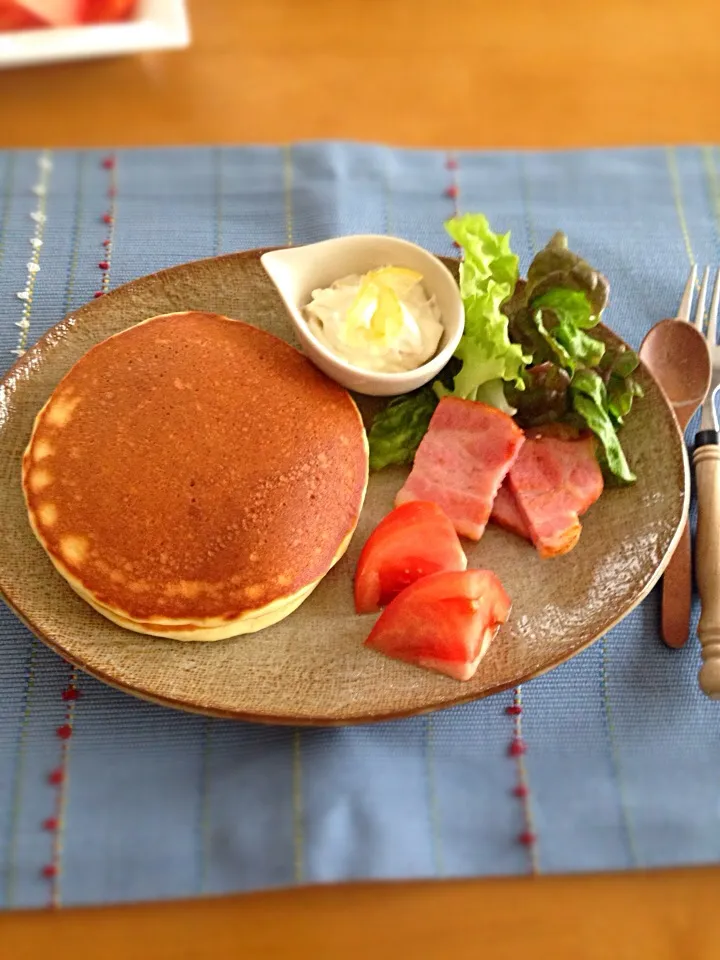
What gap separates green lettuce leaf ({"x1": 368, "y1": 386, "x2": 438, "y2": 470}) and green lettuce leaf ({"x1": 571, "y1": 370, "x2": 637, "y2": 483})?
0.31 meters

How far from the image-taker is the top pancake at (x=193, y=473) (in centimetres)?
162

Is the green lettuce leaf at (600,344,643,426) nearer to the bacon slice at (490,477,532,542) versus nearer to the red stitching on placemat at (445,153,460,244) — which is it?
the bacon slice at (490,477,532,542)

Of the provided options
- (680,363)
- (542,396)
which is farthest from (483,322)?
(680,363)

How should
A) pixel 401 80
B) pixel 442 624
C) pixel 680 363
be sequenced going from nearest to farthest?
pixel 442 624 < pixel 680 363 < pixel 401 80

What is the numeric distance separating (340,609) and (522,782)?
0.46m

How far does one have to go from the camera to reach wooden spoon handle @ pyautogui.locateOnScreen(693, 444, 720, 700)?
171 centimetres

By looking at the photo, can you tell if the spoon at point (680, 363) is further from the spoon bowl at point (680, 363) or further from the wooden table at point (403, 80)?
the wooden table at point (403, 80)

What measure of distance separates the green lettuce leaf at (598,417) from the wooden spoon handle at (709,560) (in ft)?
0.55

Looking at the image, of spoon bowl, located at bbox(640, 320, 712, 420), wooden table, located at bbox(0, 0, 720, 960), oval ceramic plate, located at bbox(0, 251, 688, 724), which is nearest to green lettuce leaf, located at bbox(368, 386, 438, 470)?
oval ceramic plate, located at bbox(0, 251, 688, 724)

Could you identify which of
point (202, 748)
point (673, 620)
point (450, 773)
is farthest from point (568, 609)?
point (202, 748)

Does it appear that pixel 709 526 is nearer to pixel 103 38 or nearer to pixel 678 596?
pixel 678 596

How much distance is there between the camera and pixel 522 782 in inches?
65.1

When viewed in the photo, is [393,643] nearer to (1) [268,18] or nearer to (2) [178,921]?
(2) [178,921]

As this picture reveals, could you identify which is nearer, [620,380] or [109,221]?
[620,380]
